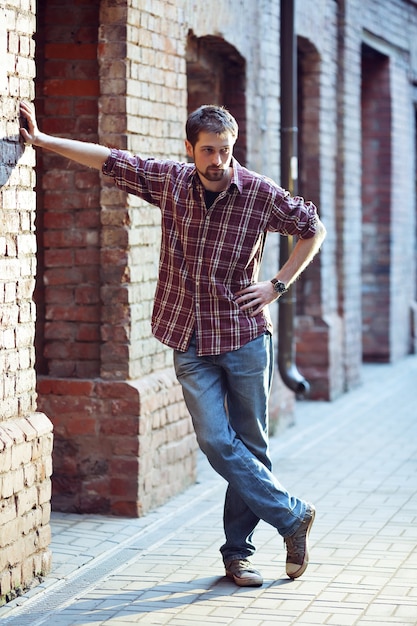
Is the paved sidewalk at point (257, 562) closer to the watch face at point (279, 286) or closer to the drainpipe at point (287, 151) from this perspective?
the drainpipe at point (287, 151)

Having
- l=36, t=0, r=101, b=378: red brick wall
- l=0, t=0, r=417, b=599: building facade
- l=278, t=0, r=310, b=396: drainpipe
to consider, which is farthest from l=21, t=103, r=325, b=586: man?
l=278, t=0, r=310, b=396: drainpipe

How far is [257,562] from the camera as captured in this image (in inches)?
243

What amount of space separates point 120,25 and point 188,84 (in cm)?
258

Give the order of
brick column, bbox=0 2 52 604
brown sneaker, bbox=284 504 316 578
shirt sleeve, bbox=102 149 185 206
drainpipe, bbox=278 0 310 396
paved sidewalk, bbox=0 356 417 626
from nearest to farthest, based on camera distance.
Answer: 1. paved sidewalk, bbox=0 356 417 626
2. brick column, bbox=0 2 52 604
3. shirt sleeve, bbox=102 149 185 206
4. brown sneaker, bbox=284 504 316 578
5. drainpipe, bbox=278 0 310 396

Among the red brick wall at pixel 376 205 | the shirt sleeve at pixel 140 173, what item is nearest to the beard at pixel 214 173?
the shirt sleeve at pixel 140 173

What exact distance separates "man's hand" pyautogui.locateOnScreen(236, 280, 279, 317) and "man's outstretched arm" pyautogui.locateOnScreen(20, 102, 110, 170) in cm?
79

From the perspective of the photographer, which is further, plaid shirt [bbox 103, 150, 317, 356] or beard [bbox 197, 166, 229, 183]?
plaid shirt [bbox 103, 150, 317, 356]

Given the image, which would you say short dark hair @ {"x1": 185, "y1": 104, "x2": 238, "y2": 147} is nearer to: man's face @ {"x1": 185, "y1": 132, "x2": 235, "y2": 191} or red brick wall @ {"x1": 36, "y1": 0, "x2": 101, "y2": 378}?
man's face @ {"x1": 185, "y1": 132, "x2": 235, "y2": 191}

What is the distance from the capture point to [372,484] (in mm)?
8039

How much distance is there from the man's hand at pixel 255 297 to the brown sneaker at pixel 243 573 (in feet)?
3.49

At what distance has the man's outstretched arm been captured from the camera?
218 inches

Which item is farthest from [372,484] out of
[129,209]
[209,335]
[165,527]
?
[209,335]

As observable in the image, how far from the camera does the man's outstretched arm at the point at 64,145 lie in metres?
5.55

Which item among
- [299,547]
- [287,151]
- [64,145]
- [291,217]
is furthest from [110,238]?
[287,151]
